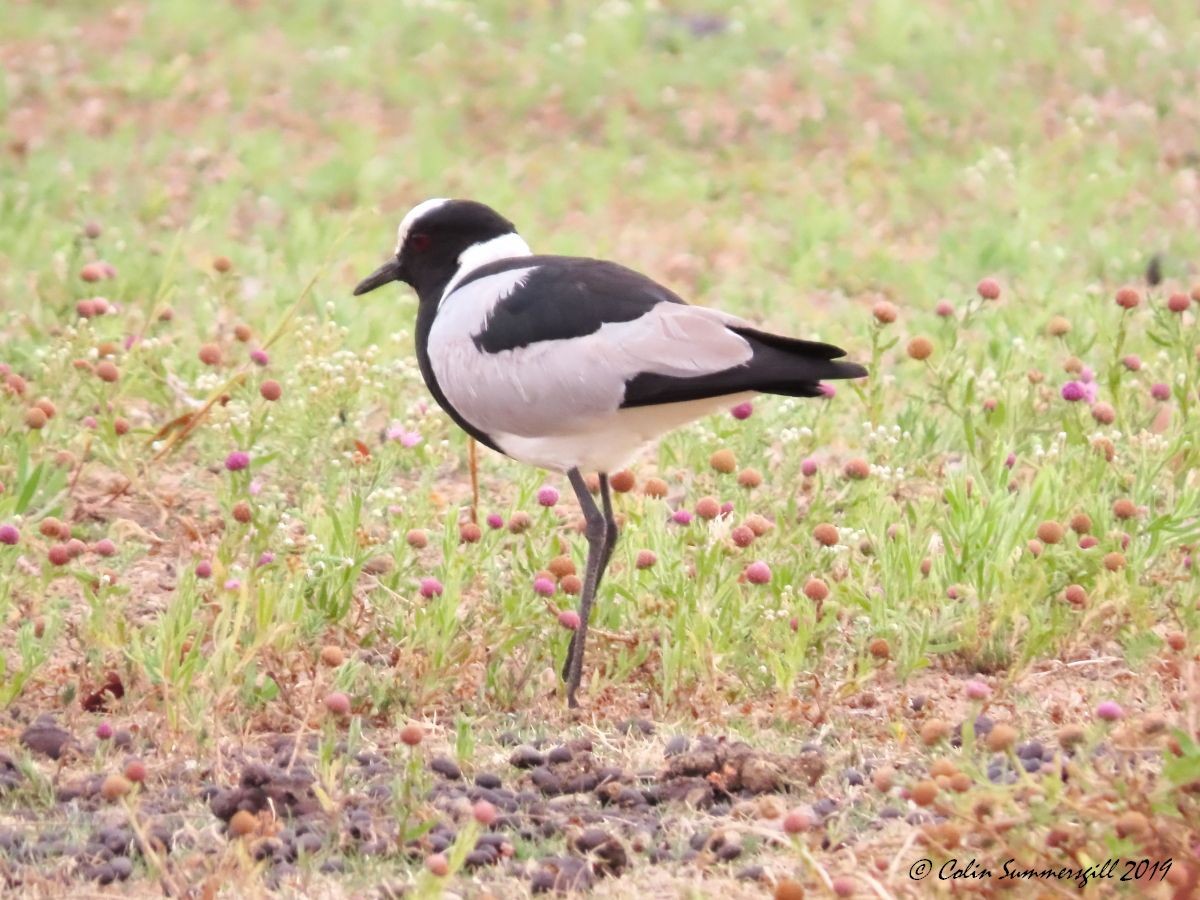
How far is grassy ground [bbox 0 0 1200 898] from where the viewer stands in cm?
361

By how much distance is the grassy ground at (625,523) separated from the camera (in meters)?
3.61

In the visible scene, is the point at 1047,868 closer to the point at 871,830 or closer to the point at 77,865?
the point at 871,830

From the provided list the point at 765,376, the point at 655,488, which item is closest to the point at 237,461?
the point at 655,488

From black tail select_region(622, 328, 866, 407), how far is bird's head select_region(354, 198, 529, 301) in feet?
2.94

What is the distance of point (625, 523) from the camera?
17.3 feet

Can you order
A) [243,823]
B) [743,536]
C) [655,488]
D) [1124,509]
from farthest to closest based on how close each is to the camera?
1. [655,488]
2. [1124,509]
3. [743,536]
4. [243,823]

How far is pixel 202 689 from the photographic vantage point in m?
4.19

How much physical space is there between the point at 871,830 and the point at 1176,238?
6060 millimetres

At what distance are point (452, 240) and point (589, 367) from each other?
88 cm

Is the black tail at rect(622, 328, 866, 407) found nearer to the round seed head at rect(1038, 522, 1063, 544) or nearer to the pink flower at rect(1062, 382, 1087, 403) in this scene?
the round seed head at rect(1038, 522, 1063, 544)

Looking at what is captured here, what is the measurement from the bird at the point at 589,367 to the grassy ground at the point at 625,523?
0.75ft

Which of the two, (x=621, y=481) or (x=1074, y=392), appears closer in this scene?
(x=621, y=481)

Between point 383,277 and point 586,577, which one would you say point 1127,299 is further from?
point 383,277

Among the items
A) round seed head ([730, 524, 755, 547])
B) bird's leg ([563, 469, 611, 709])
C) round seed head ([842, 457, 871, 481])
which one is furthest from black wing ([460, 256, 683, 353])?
round seed head ([842, 457, 871, 481])
